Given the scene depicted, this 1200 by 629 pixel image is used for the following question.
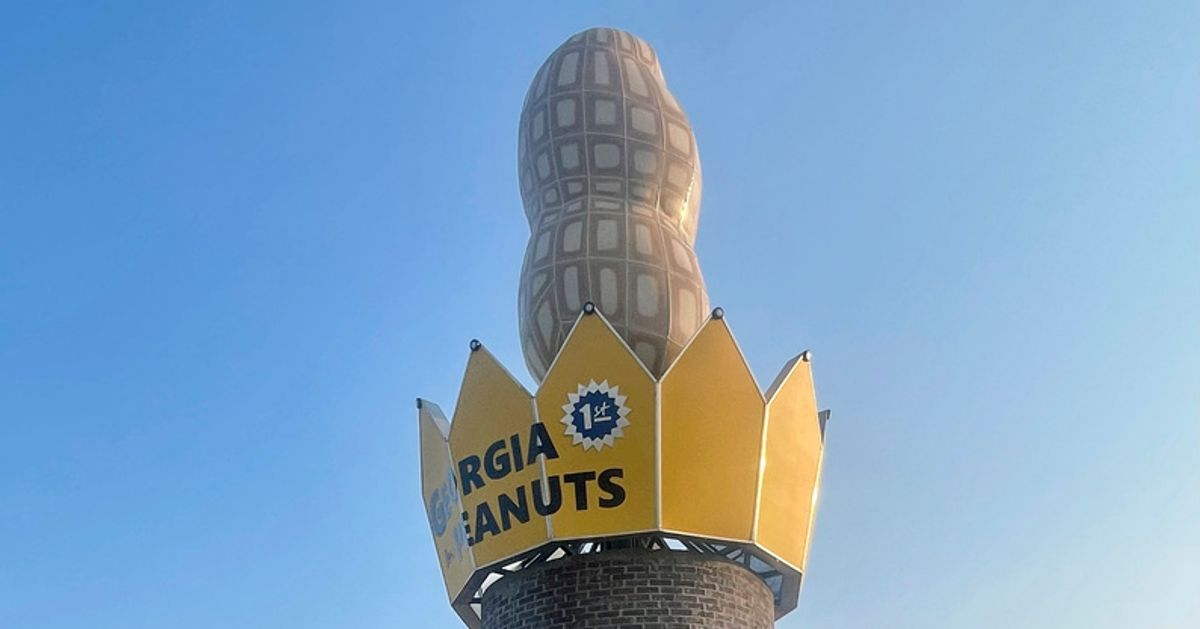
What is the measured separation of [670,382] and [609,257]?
7.30 ft

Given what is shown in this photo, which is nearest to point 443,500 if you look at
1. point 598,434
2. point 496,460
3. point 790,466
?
point 496,460

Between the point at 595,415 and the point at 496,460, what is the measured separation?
1.34 metres

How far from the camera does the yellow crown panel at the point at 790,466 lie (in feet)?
48.8

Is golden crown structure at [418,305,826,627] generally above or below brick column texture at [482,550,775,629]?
above

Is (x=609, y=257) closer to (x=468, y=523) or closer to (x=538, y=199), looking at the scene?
(x=538, y=199)

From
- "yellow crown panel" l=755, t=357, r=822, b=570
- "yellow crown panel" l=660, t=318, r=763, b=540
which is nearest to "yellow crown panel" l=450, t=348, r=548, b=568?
"yellow crown panel" l=660, t=318, r=763, b=540

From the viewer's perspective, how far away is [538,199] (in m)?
17.2

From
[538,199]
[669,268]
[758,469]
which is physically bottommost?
[758,469]

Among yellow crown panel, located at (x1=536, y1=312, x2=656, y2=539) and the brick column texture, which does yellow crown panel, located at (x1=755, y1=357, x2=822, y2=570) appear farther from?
yellow crown panel, located at (x1=536, y1=312, x2=656, y2=539)

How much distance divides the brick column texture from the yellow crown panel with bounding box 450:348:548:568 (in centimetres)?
54

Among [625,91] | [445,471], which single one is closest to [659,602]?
[445,471]

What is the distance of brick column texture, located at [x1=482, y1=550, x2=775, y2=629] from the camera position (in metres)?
14.2

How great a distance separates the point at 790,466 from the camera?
600 inches

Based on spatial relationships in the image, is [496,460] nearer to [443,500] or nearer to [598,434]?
[598,434]
